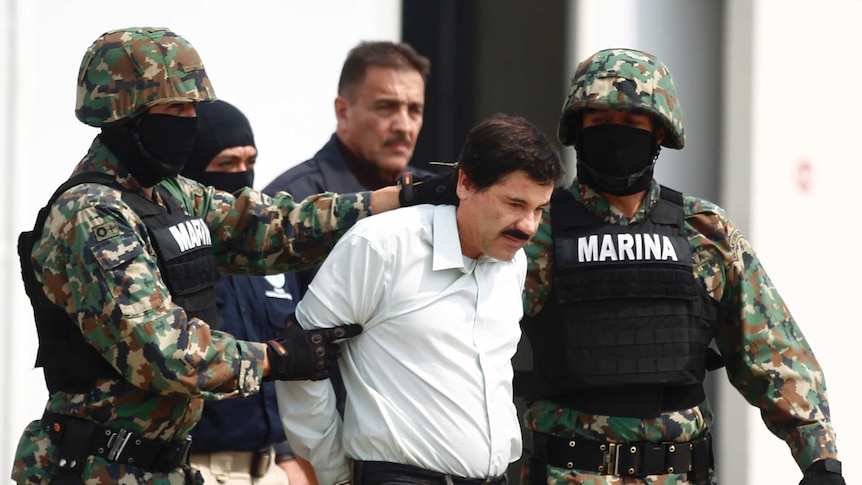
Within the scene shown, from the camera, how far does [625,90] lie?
3959mm

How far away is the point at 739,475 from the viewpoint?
654cm

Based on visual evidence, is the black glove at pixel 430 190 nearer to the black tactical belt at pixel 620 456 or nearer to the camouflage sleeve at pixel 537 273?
the camouflage sleeve at pixel 537 273

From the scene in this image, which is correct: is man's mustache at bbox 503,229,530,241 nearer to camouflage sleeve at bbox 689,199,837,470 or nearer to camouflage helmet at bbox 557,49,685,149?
camouflage helmet at bbox 557,49,685,149

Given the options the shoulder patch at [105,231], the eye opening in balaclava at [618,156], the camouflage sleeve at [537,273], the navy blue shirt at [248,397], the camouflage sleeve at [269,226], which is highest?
the eye opening in balaclava at [618,156]

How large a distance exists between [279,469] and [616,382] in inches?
55.3

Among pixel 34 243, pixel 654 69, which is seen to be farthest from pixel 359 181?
pixel 34 243

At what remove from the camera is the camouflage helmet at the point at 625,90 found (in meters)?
3.96

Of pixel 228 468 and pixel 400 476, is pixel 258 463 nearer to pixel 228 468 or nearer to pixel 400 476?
pixel 228 468

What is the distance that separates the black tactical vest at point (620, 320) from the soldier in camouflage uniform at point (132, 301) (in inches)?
28.6

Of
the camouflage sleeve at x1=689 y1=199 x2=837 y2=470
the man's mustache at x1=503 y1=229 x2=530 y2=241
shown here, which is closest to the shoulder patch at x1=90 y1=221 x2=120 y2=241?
the man's mustache at x1=503 y1=229 x2=530 y2=241

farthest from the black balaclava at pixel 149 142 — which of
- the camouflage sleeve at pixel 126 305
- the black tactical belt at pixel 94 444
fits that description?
the black tactical belt at pixel 94 444

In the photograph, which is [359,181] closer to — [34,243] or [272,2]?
[272,2]

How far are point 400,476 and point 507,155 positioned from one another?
0.81m

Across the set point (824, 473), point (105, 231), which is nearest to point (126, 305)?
point (105, 231)
